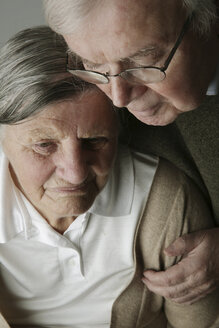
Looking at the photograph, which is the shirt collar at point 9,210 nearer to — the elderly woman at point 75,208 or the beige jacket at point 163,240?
the elderly woman at point 75,208

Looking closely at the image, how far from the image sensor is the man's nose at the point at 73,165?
140 centimetres

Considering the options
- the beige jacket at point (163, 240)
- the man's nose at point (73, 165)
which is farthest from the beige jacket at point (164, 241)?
the man's nose at point (73, 165)

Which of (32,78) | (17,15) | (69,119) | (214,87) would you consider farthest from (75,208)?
(17,15)

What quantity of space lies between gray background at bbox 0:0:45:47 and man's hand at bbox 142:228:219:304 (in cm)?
98

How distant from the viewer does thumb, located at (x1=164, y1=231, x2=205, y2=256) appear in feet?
5.39

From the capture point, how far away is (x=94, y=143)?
148 cm

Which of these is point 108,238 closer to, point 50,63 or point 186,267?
point 186,267

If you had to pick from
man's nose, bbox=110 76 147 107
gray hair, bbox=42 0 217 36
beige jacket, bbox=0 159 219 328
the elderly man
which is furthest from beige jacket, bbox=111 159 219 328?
gray hair, bbox=42 0 217 36

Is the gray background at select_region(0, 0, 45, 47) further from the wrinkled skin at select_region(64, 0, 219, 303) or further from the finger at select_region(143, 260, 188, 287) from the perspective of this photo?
the finger at select_region(143, 260, 188, 287)

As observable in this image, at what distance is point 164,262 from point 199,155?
1.41ft

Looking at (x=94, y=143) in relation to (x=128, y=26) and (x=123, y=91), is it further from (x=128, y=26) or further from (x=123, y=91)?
(x=128, y=26)

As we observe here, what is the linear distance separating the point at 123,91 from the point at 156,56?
13cm

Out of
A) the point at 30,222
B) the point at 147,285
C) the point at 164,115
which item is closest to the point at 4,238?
the point at 30,222

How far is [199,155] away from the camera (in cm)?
154
